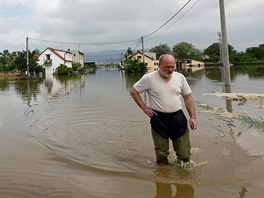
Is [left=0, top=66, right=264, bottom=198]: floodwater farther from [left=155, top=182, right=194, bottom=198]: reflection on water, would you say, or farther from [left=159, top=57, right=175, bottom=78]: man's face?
[left=159, top=57, right=175, bottom=78]: man's face

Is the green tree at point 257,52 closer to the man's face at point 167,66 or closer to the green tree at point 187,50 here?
the green tree at point 187,50

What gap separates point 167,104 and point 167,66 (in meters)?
0.58

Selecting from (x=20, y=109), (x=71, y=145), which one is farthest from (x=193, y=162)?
(x=20, y=109)

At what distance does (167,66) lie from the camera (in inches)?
202

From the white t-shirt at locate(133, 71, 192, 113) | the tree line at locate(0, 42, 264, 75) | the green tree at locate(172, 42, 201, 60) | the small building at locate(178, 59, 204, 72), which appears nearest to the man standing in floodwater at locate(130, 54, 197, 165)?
the white t-shirt at locate(133, 71, 192, 113)

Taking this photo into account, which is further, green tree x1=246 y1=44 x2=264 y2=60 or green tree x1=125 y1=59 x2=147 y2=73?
green tree x1=246 y1=44 x2=264 y2=60

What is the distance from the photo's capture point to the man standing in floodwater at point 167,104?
5.27 metres

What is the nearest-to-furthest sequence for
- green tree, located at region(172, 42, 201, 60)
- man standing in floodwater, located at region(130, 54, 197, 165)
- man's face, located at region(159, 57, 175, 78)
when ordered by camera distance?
man's face, located at region(159, 57, 175, 78) < man standing in floodwater, located at region(130, 54, 197, 165) < green tree, located at region(172, 42, 201, 60)

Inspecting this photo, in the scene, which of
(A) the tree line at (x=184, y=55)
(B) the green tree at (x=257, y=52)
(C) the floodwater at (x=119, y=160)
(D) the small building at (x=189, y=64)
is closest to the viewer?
(C) the floodwater at (x=119, y=160)

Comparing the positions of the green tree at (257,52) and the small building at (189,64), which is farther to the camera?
the green tree at (257,52)

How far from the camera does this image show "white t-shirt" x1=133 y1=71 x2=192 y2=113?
5.27 meters

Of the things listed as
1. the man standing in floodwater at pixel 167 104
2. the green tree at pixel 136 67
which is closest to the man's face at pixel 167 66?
the man standing in floodwater at pixel 167 104

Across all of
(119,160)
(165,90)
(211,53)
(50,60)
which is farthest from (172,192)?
(211,53)

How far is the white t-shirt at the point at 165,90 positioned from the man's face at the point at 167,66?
0.14m
